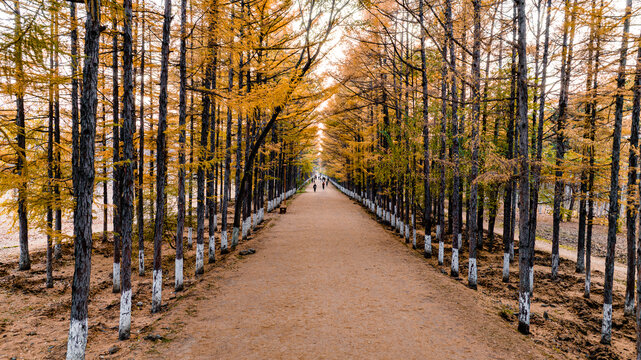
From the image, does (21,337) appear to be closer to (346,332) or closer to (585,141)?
(346,332)

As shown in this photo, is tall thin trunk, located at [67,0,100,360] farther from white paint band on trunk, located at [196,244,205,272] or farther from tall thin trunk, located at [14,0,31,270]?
white paint band on trunk, located at [196,244,205,272]

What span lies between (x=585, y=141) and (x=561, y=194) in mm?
3579

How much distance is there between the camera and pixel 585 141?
393 inches

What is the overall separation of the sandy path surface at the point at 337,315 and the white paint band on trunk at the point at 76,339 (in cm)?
125

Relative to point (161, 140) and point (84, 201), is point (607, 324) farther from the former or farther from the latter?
point (161, 140)

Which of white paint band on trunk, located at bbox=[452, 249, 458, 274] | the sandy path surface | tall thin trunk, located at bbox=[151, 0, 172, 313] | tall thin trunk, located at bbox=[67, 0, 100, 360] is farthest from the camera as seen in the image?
white paint band on trunk, located at bbox=[452, 249, 458, 274]

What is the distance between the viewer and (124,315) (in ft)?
22.8

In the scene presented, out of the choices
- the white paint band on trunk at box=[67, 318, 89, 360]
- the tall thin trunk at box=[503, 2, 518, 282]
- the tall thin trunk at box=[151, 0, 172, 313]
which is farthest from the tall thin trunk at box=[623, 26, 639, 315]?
the white paint band on trunk at box=[67, 318, 89, 360]

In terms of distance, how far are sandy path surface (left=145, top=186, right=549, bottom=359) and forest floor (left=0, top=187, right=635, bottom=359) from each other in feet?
0.12

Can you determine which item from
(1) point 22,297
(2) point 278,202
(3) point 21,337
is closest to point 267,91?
(3) point 21,337

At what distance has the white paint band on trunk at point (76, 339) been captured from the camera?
5238mm

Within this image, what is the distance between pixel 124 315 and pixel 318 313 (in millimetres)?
4798

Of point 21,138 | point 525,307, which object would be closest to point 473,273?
point 525,307

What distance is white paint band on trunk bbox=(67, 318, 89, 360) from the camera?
5238 millimetres
